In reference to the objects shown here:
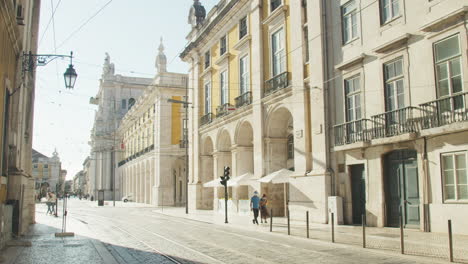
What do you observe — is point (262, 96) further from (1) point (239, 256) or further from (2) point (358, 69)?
(1) point (239, 256)

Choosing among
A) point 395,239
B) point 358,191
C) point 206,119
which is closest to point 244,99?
point 206,119

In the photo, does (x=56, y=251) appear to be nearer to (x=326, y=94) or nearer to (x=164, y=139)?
(x=326, y=94)

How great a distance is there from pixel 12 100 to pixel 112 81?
74.5 m

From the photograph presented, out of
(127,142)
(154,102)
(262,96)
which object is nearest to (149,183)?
(154,102)

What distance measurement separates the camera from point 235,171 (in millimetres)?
30703

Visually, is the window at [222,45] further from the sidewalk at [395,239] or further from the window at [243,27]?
the sidewalk at [395,239]

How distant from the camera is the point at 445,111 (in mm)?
15172

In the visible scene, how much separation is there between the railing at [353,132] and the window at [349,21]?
369cm

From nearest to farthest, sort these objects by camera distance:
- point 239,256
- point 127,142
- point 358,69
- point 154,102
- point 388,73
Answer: point 239,256
point 388,73
point 358,69
point 154,102
point 127,142

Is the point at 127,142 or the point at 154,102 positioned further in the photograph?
the point at 127,142

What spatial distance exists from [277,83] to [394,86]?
8.78 meters

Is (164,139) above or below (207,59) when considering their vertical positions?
below

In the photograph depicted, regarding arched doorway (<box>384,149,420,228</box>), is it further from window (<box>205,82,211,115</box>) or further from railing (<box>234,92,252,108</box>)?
window (<box>205,82,211,115</box>)

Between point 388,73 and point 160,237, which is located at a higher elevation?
point 388,73
